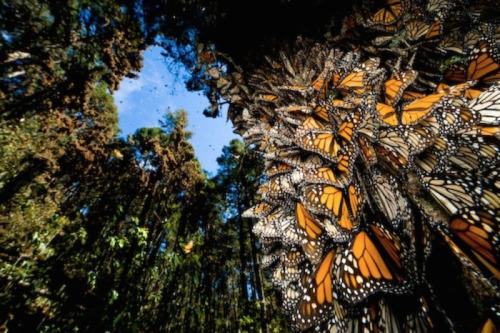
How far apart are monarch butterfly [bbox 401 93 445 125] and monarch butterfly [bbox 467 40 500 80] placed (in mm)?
265

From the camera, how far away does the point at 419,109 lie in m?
1.11

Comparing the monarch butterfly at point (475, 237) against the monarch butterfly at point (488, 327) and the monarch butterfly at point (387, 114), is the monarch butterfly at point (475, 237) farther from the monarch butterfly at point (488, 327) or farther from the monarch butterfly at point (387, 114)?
the monarch butterfly at point (387, 114)

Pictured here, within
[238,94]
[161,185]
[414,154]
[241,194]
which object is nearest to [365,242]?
[414,154]

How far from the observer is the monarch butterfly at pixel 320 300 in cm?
108

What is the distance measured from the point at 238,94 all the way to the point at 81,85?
1238 cm

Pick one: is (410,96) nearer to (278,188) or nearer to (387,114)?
(387,114)

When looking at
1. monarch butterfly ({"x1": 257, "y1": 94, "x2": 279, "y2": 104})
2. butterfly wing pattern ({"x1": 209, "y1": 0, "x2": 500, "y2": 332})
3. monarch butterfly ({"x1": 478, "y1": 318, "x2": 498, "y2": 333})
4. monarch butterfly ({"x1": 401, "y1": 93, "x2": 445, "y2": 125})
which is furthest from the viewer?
monarch butterfly ({"x1": 257, "y1": 94, "x2": 279, "y2": 104})

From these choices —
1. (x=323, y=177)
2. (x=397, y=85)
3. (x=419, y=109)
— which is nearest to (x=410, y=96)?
(x=397, y=85)

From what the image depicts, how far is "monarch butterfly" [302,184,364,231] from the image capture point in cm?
108

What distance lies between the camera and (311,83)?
162cm

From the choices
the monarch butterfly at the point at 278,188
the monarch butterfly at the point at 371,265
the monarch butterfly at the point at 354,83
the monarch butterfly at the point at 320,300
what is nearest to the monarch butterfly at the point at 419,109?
the monarch butterfly at the point at 354,83

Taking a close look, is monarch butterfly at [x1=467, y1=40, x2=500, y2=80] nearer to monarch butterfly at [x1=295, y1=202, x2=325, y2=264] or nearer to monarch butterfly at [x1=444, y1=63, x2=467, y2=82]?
monarch butterfly at [x1=444, y1=63, x2=467, y2=82]

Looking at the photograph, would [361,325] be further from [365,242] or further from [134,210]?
[134,210]

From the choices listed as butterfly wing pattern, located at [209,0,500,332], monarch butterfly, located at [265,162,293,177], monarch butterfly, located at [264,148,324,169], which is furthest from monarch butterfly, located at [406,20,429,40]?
monarch butterfly, located at [265,162,293,177]
